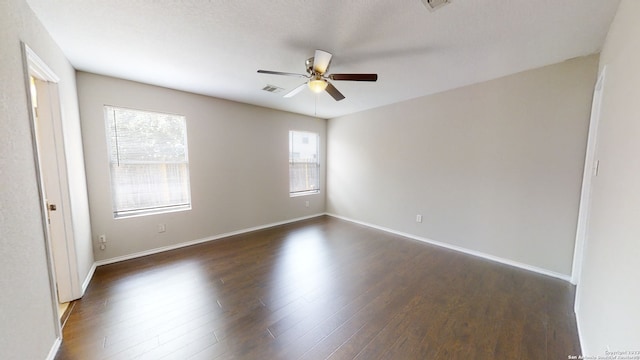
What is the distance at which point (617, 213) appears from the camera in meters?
1.16

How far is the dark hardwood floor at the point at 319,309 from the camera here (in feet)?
5.14

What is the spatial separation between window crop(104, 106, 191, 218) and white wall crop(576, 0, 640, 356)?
4343 millimetres

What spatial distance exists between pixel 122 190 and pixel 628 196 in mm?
4666

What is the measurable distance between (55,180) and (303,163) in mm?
3747

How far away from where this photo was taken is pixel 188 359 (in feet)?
4.83

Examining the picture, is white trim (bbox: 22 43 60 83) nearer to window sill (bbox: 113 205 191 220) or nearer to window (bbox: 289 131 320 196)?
window sill (bbox: 113 205 191 220)

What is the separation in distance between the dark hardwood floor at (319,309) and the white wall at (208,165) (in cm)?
46

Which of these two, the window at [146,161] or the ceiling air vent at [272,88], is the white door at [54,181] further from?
the ceiling air vent at [272,88]

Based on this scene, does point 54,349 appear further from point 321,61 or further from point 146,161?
point 321,61

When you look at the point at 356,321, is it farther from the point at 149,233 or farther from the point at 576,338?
the point at 149,233

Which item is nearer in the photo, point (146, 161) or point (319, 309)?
point (319, 309)

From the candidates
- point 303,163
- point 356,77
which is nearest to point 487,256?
point 356,77

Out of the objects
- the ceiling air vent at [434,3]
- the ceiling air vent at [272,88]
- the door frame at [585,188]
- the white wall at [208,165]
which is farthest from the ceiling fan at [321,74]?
the door frame at [585,188]

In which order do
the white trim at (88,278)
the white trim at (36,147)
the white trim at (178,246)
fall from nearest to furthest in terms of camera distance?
1. the white trim at (36,147)
2. the white trim at (88,278)
3. the white trim at (178,246)
